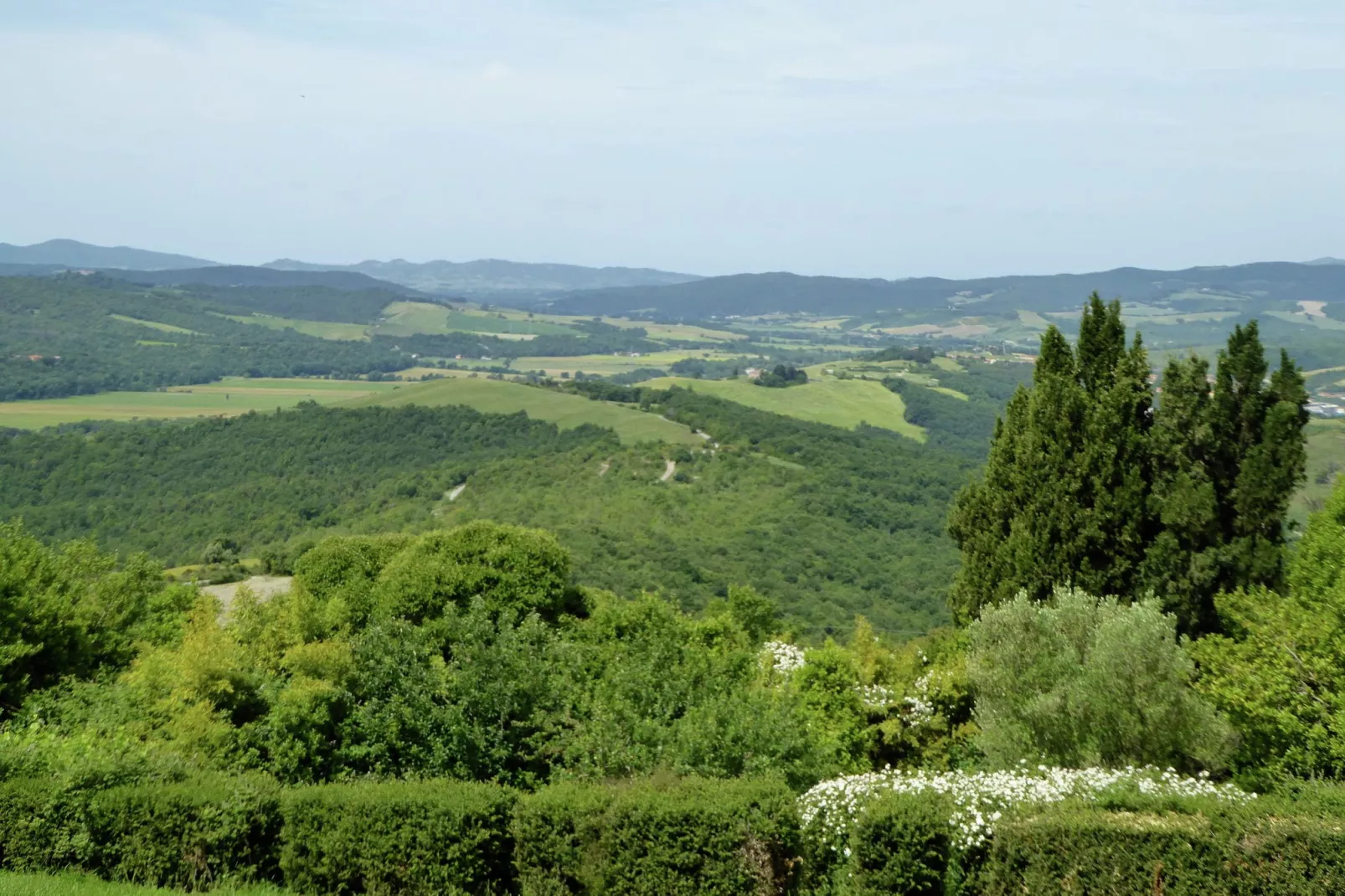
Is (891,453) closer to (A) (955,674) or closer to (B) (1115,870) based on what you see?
(A) (955,674)

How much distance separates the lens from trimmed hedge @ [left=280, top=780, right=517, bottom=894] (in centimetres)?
1223

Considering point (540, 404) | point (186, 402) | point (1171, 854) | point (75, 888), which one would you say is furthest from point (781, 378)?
point (75, 888)

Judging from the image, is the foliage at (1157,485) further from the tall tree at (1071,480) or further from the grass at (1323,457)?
the grass at (1323,457)

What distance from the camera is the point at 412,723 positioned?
16.6m

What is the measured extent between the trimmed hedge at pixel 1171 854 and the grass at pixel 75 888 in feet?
26.5

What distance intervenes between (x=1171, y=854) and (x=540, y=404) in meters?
105

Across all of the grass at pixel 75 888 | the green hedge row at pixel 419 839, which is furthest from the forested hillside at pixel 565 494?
the grass at pixel 75 888

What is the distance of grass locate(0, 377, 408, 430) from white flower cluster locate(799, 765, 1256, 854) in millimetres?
118688

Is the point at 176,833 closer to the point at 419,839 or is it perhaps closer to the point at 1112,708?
the point at 419,839

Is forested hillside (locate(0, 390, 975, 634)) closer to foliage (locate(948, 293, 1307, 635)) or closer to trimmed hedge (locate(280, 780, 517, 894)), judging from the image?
foliage (locate(948, 293, 1307, 635))

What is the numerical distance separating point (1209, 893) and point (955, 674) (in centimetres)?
929

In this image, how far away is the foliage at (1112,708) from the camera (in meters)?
16.2

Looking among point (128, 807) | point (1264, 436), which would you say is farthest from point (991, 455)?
point (128, 807)

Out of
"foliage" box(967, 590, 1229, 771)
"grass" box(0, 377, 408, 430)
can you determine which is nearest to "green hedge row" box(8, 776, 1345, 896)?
"foliage" box(967, 590, 1229, 771)
